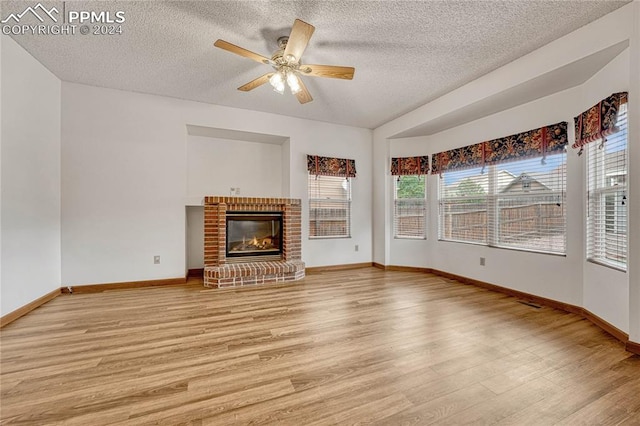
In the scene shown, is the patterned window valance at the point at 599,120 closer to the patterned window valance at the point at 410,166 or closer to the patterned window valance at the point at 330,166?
the patterned window valance at the point at 410,166

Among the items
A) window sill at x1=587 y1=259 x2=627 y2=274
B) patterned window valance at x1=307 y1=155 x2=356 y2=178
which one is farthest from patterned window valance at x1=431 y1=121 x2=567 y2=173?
patterned window valance at x1=307 y1=155 x2=356 y2=178

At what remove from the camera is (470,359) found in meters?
2.02

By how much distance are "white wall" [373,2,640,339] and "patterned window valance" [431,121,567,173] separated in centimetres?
11

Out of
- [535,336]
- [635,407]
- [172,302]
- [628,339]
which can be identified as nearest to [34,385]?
[172,302]

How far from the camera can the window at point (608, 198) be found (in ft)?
8.09

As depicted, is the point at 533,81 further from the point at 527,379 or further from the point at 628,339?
the point at 527,379

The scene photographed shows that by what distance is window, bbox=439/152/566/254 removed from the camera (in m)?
3.30

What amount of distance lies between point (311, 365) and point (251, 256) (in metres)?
2.98

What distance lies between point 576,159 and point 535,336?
2.13 meters

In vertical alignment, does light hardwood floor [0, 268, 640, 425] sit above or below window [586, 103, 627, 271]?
below

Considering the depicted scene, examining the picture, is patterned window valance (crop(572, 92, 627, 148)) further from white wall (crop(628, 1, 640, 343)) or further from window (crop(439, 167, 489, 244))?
window (crop(439, 167, 489, 244))

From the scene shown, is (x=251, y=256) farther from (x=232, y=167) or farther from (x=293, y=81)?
(x=293, y=81)

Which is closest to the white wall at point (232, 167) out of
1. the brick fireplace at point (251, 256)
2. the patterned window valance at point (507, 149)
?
the brick fireplace at point (251, 256)

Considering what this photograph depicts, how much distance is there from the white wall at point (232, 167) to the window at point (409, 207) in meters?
2.41
